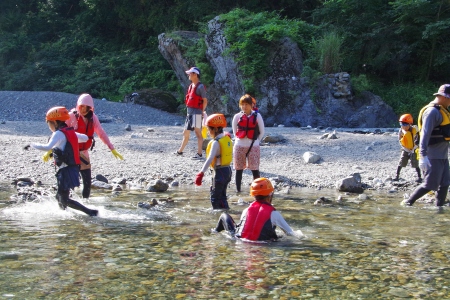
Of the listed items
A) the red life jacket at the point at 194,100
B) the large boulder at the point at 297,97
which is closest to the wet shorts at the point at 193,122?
the red life jacket at the point at 194,100

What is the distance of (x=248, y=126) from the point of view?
29.8ft

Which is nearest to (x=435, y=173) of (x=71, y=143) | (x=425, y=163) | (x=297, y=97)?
(x=425, y=163)

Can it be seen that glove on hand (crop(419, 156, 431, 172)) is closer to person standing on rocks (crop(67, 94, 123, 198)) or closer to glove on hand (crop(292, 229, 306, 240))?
glove on hand (crop(292, 229, 306, 240))

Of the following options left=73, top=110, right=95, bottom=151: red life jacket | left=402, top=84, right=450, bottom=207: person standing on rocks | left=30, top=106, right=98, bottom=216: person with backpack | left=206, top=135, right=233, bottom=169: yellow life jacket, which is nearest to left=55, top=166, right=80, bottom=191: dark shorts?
left=30, top=106, right=98, bottom=216: person with backpack

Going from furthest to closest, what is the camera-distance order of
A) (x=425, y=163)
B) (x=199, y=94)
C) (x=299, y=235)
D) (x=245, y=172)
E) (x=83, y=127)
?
(x=199, y=94), (x=245, y=172), (x=83, y=127), (x=425, y=163), (x=299, y=235)

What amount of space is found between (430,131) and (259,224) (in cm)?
276

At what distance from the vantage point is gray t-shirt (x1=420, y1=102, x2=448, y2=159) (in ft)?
24.8

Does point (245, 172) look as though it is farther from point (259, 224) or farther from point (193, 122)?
point (259, 224)

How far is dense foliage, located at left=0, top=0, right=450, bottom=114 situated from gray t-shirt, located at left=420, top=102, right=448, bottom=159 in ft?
39.7

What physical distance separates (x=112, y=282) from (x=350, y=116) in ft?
50.5

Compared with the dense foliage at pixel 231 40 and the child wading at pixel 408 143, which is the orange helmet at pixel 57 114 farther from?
the dense foliage at pixel 231 40

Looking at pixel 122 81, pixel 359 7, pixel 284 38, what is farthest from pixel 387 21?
pixel 122 81

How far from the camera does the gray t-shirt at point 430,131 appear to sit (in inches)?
297

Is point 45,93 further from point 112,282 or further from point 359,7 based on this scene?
point 112,282
